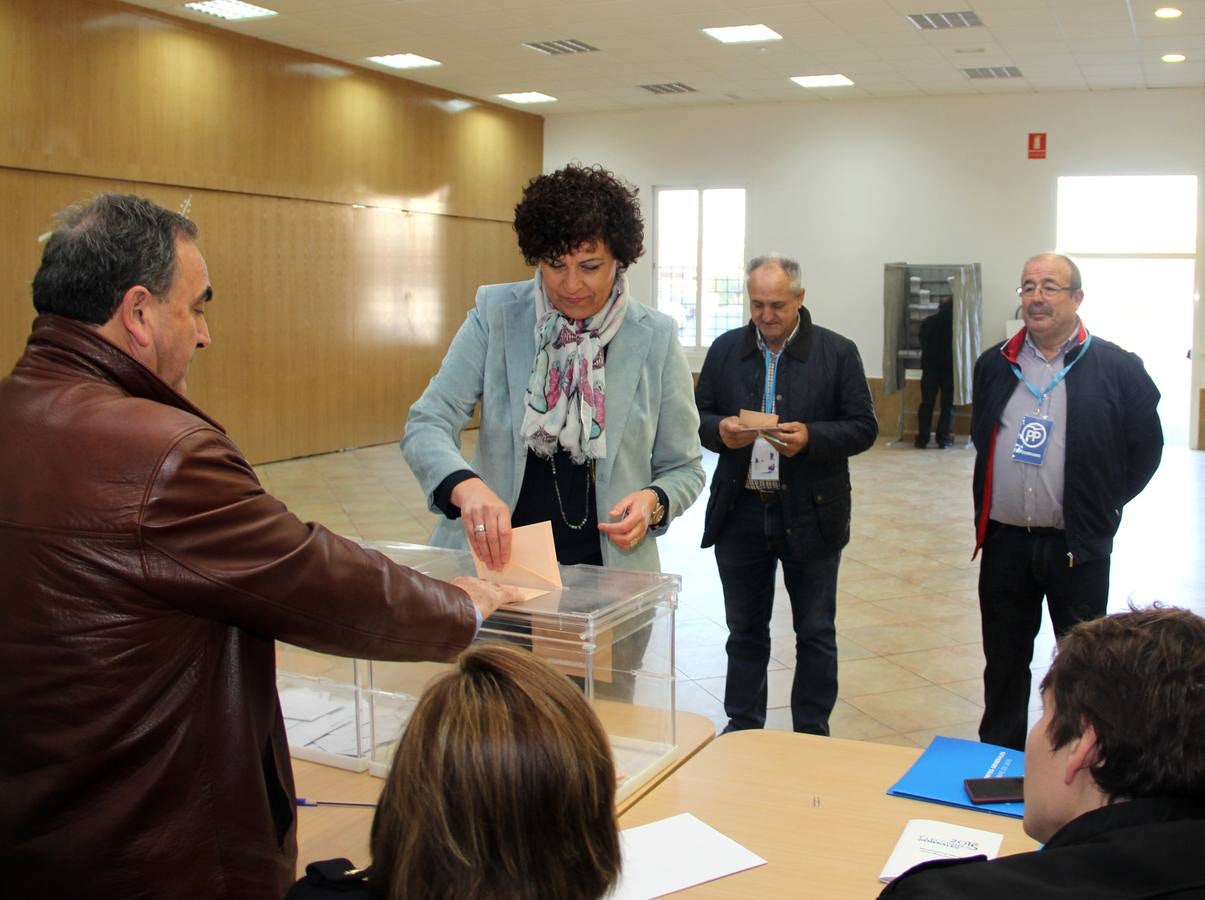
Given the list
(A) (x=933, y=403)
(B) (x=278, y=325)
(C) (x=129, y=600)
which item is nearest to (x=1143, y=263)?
(A) (x=933, y=403)

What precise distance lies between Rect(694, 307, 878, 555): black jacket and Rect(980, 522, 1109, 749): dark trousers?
0.51 metres

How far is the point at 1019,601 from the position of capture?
3.86 metres

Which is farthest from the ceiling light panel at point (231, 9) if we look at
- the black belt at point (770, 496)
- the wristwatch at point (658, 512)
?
the wristwatch at point (658, 512)

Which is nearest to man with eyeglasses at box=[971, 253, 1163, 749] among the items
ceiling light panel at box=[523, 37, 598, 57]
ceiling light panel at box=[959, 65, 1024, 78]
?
ceiling light panel at box=[523, 37, 598, 57]

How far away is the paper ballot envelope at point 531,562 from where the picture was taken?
7.09ft

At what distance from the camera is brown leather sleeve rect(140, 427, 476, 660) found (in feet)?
4.76

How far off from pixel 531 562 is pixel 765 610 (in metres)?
2.14

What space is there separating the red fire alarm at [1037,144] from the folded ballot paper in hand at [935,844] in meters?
13.0

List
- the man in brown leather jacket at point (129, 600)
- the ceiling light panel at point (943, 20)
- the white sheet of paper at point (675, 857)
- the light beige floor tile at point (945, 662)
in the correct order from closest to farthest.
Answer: the man in brown leather jacket at point (129, 600) < the white sheet of paper at point (675, 857) < the light beige floor tile at point (945, 662) < the ceiling light panel at point (943, 20)

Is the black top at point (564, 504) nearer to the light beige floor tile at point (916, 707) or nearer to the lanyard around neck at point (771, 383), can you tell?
the lanyard around neck at point (771, 383)

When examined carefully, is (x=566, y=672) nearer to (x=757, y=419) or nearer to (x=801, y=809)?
(x=801, y=809)

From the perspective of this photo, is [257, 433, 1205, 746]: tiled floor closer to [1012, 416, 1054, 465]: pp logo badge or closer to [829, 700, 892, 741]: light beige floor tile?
[829, 700, 892, 741]: light beige floor tile

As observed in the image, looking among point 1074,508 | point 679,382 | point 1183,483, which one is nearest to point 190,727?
point 679,382

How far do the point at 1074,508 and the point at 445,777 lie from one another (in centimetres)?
297
